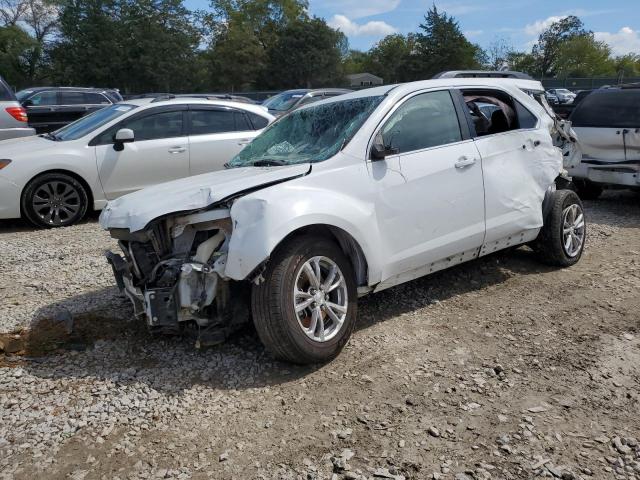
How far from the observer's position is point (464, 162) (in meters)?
4.52

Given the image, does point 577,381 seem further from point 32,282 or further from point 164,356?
point 32,282

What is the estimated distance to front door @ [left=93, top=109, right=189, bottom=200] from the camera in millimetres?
7805

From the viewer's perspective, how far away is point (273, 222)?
3414 mm

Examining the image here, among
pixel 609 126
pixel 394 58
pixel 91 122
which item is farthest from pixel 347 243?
pixel 394 58

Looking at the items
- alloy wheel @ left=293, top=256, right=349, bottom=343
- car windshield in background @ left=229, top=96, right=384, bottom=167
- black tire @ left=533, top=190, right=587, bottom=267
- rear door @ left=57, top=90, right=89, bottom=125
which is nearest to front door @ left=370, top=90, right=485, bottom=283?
car windshield in background @ left=229, top=96, right=384, bottom=167

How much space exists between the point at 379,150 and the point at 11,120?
7738mm

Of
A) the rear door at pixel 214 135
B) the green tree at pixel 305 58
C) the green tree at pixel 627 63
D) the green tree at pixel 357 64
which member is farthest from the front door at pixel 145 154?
the green tree at pixel 627 63

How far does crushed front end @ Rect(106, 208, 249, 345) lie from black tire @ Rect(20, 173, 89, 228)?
13.8ft

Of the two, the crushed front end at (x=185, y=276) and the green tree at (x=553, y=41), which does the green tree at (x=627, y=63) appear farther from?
the crushed front end at (x=185, y=276)

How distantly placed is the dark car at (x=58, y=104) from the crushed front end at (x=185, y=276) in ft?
38.4

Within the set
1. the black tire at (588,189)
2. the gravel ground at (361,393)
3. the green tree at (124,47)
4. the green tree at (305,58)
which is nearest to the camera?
the gravel ground at (361,393)

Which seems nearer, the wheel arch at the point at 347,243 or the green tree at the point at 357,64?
the wheel arch at the point at 347,243

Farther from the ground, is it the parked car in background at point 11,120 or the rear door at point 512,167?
the parked car in background at point 11,120

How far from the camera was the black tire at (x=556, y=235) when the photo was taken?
5.34 metres
